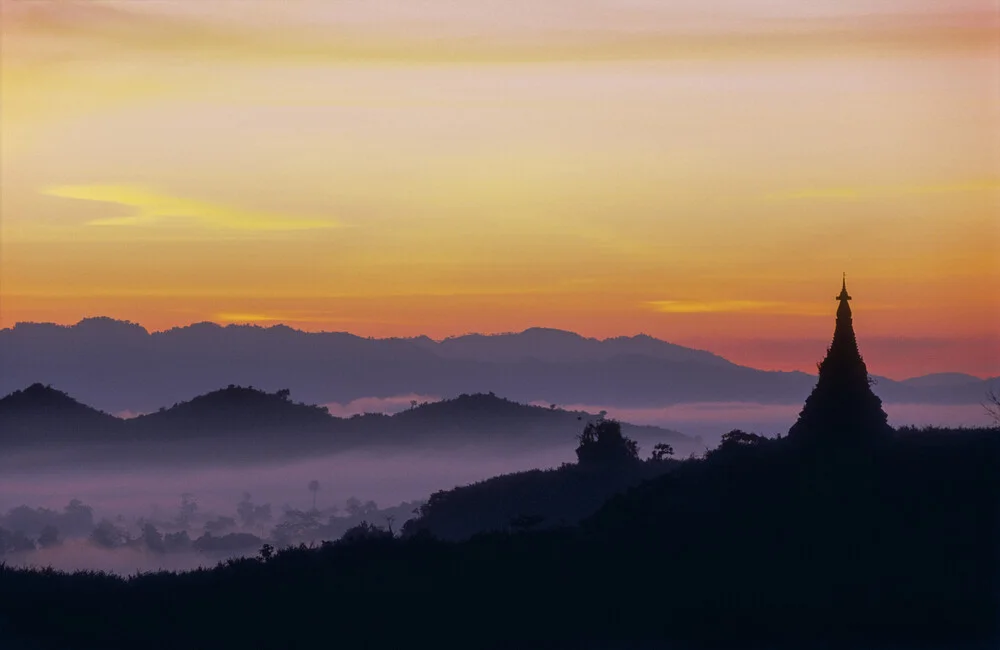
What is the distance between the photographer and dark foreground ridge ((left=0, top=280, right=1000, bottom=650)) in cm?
4181

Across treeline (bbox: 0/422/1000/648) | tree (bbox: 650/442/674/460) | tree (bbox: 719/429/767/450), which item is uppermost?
tree (bbox: 650/442/674/460)

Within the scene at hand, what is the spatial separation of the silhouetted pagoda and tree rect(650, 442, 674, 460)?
1422 inches

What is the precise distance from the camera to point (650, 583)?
155 feet

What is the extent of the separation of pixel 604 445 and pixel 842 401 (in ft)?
143

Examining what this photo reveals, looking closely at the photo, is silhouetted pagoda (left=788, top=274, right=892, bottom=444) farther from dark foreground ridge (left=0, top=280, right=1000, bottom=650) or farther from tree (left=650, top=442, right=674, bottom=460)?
tree (left=650, top=442, right=674, bottom=460)

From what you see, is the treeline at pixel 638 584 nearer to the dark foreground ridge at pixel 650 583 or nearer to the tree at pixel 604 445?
the dark foreground ridge at pixel 650 583

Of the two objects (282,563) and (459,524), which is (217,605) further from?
(459,524)

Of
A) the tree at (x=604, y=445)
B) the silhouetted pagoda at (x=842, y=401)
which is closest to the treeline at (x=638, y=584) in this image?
the silhouetted pagoda at (x=842, y=401)

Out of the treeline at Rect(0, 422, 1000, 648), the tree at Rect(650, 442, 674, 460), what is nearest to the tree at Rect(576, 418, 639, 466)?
the tree at Rect(650, 442, 674, 460)

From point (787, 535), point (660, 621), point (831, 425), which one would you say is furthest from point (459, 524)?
point (660, 621)

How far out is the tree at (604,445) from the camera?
109 meters

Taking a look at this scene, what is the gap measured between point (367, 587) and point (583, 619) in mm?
7400

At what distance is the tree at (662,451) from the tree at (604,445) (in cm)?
206

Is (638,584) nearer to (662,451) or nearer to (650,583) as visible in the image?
(650,583)
